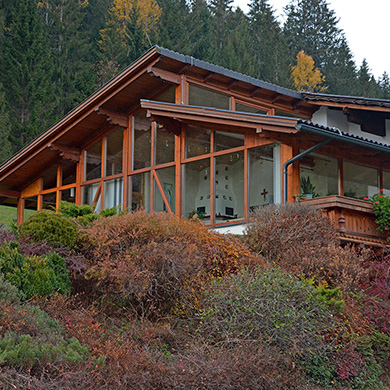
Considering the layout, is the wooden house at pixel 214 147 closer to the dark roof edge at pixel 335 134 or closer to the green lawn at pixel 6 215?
the dark roof edge at pixel 335 134

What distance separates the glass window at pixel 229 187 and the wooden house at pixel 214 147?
3cm

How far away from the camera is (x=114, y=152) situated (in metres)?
16.9

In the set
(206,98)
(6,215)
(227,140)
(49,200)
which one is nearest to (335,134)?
(227,140)

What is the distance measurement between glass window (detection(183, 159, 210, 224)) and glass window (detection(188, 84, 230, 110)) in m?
1.68

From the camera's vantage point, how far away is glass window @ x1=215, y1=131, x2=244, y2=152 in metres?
13.2

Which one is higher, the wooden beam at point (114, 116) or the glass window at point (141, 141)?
the wooden beam at point (114, 116)

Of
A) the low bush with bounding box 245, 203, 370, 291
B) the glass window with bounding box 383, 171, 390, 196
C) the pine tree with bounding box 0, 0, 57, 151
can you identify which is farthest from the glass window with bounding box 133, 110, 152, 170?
the pine tree with bounding box 0, 0, 57, 151

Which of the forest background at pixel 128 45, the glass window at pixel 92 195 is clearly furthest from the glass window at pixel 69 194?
the forest background at pixel 128 45

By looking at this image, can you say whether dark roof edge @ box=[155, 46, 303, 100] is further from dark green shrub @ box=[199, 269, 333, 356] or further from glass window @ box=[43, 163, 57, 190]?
dark green shrub @ box=[199, 269, 333, 356]

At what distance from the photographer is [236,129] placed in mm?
13102

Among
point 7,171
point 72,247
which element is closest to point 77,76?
point 7,171

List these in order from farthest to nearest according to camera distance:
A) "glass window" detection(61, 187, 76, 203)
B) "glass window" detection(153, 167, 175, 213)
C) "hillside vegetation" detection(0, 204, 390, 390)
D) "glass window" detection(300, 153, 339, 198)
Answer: "glass window" detection(61, 187, 76, 203) → "glass window" detection(153, 167, 175, 213) → "glass window" detection(300, 153, 339, 198) → "hillside vegetation" detection(0, 204, 390, 390)

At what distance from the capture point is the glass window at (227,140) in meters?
13.2

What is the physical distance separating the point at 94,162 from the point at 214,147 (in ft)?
17.6
